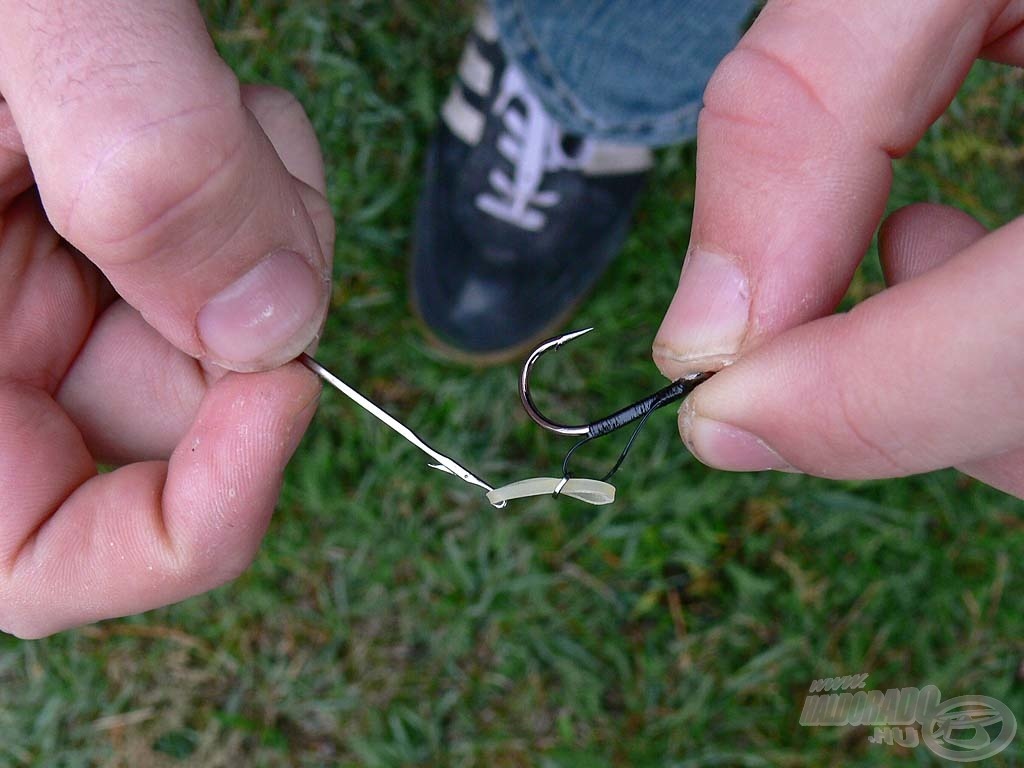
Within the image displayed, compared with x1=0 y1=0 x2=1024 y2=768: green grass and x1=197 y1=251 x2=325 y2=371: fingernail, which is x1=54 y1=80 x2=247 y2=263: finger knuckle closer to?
x1=197 y1=251 x2=325 y2=371: fingernail

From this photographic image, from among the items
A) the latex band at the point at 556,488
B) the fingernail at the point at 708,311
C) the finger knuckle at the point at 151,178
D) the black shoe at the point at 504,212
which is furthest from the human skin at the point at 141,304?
the black shoe at the point at 504,212

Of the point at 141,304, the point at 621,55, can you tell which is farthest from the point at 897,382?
the point at 621,55

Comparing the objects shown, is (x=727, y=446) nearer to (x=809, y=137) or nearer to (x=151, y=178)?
(x=809, y=137)

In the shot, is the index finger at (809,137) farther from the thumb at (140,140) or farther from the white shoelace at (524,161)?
the white shoelace at (524,161)

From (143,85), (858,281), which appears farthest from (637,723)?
(143,85)

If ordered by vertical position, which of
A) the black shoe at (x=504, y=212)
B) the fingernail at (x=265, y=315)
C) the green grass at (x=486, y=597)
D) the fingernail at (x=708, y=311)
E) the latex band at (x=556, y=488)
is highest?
the fingernail at (x=708, y=311)

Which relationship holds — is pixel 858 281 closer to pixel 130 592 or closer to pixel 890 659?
pixel 890 659
